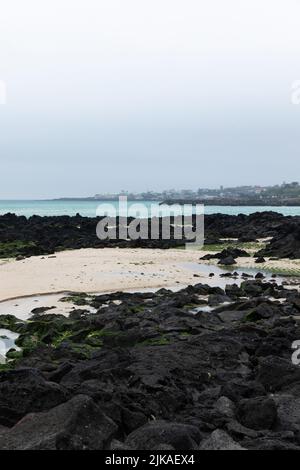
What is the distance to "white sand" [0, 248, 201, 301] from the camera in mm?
21156

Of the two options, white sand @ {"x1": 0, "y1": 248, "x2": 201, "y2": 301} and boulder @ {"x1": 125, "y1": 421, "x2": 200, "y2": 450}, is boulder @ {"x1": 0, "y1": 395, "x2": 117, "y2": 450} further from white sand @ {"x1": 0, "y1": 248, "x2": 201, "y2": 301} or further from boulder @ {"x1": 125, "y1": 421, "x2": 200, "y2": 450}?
white sand @ {"x1": 0, "y1": 248, "x2": 201, "y2": 301}

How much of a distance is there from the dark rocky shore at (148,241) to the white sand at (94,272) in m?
4.03

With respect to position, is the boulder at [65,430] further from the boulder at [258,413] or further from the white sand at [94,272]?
the white sand at [94,272]

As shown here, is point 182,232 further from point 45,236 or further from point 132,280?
point 132,280

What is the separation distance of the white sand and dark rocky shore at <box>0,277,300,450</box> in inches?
232

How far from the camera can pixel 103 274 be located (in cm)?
2477

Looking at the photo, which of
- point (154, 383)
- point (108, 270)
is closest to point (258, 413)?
point (154, 383)

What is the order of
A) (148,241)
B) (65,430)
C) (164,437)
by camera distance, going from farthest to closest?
(148,241)
(164,437)
(65,430)

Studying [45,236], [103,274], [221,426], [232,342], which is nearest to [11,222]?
[45,236]

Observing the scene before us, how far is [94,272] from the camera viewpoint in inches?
1001

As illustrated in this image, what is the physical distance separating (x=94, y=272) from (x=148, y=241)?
51.5 ft

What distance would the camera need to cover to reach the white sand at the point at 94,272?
2116cm

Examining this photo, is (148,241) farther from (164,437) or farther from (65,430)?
(65,430)

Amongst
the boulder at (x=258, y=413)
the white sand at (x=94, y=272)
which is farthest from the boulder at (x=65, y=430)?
the white sand at (x=94, y=272)
